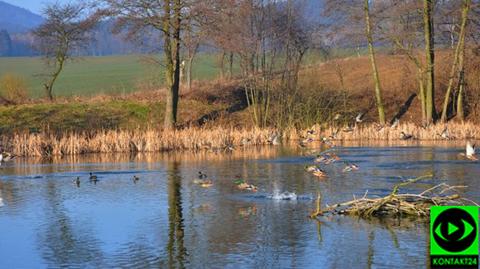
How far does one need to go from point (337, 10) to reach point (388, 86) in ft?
27.1

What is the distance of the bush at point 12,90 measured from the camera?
39.8 metres

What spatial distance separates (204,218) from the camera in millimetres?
14242

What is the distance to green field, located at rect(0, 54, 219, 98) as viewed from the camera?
53.6m

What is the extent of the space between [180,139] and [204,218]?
1477cm

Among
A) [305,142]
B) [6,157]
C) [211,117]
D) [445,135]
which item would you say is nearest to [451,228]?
[6,157]

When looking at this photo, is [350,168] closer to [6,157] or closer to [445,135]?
[6,157]

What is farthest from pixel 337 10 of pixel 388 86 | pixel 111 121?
pixel 111 121

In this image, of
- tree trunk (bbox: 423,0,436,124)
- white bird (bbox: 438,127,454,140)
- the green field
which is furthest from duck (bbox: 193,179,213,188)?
the green field

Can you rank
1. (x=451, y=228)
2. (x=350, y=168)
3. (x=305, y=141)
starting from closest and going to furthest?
(x=451, y=228), (x=350, y=168), (x=305, y=141)

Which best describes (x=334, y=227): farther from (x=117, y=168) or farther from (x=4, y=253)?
(x=117, y=168)

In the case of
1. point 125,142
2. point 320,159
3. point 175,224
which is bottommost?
point 175,224

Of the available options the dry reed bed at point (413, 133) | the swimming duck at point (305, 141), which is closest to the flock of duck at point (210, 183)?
the swimming duck at point (305, 141)

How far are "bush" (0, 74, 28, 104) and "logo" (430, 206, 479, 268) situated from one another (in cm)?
3073

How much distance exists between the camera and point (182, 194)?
17203mm
